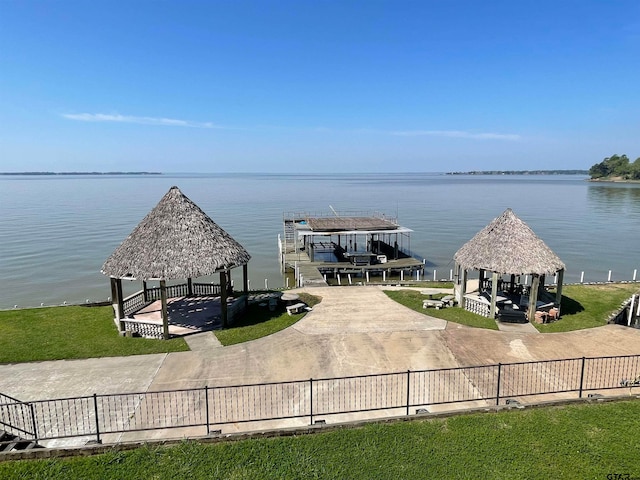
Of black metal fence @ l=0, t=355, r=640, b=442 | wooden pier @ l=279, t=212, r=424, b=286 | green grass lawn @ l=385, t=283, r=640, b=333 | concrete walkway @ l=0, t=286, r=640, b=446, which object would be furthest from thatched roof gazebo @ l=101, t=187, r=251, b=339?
wooden pier @ l=279, t=212, r=424, b=286

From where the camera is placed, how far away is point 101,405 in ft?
A: 38.7

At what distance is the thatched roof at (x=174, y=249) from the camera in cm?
1730

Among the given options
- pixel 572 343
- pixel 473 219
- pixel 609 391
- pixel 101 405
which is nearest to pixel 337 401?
pixel 101 405

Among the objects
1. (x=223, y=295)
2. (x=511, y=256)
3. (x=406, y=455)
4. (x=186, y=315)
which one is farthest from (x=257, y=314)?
(x=511, y=256)

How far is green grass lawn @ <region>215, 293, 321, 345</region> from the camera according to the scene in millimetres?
17234

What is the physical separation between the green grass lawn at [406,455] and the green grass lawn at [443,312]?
8429 millimetres

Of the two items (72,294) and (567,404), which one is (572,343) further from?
(72,294)

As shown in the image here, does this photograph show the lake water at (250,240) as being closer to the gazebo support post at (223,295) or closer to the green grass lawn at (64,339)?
the green grass lawn at (64,339)

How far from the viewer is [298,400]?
12031mm

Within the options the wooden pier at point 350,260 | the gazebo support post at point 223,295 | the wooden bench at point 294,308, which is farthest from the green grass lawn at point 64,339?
the wooden pier at point 350,260

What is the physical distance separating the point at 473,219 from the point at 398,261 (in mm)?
41127

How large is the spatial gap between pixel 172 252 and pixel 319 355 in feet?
25.8

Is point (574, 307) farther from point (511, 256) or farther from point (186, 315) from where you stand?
point (186, 315)

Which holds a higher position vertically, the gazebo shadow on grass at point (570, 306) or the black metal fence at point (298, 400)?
the black metal fence at point (298, 400)
